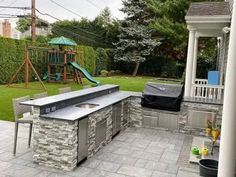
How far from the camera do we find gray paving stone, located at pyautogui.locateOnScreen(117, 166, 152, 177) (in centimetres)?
452

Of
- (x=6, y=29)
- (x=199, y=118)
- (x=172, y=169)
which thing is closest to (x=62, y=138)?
(x=172, y=169)

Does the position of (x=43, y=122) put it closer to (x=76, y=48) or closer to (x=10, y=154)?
(x=10, y=154)

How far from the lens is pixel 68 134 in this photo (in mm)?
4398

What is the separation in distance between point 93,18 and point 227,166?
92.2 ft

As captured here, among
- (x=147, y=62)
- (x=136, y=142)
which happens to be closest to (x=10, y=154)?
(x=136, y=142)

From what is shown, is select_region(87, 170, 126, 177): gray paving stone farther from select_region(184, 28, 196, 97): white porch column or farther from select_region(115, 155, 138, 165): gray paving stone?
select_region(184, 28, 196, 97): white porch column

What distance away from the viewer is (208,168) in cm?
416

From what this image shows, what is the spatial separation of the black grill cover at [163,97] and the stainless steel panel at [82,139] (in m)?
2.91

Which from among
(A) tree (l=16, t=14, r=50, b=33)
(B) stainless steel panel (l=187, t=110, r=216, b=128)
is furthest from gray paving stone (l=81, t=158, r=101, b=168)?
(A) tree (l=16, t=14, r=50, b=33)

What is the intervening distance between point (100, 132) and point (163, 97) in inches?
94.6

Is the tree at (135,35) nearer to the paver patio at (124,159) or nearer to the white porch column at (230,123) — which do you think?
the paver patio at (124,159)

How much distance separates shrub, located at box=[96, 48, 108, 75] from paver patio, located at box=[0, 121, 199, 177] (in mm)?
15982

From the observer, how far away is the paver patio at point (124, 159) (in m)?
4.44

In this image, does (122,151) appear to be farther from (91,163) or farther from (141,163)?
(91,163)
